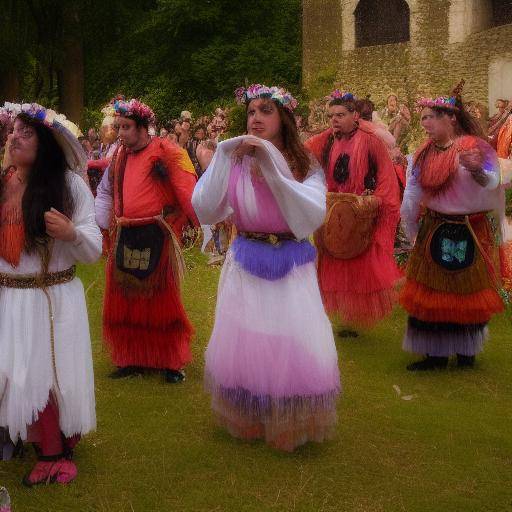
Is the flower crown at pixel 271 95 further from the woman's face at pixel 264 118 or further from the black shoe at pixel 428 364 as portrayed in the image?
the black shoe at pixel 428 364

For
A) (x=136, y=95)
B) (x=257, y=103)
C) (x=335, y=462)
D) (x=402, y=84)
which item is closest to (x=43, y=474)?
(x=335, y=462)

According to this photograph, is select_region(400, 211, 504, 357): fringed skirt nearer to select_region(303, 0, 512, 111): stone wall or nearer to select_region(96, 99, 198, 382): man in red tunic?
select_region(96, 99, 198, 382): man in red tunic

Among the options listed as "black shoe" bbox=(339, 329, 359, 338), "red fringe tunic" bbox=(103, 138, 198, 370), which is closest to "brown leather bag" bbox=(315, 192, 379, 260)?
"black shoe" bbox=(339, 329, 359, 338)

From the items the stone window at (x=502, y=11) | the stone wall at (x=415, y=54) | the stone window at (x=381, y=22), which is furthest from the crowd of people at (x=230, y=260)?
the stone window at (x=381, y=22)

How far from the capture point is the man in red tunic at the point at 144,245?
532cm

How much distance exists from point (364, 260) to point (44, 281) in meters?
3.32

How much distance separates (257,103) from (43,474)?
219 cm

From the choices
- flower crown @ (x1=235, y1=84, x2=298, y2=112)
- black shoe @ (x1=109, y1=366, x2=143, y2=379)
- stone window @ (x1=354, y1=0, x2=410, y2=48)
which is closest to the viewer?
flower crown @ (x1=235, y1=84, x2=298, y2=112)

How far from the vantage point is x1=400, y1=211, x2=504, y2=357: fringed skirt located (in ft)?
18.1

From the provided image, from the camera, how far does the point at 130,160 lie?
17.6ft

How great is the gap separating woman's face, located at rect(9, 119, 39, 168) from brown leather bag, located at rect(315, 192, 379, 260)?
301cm

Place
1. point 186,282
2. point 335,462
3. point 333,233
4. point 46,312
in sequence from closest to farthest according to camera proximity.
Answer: point 46,312 → point 335,462 → point 333,233 → point 186,282

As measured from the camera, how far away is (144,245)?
5.33 m

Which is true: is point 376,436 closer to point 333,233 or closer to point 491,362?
point 491,362
